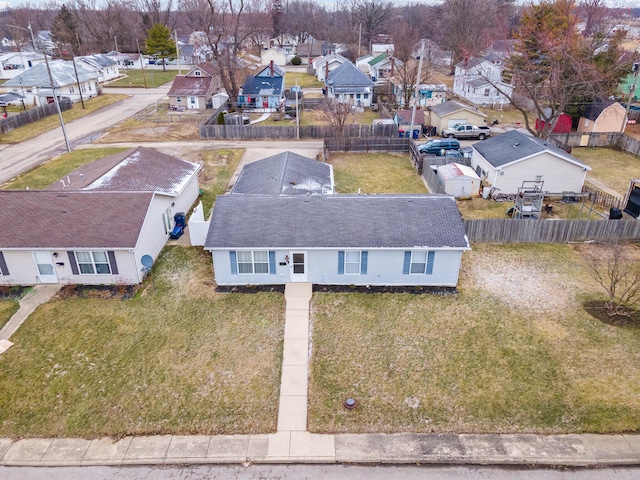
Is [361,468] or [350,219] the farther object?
[350,219]

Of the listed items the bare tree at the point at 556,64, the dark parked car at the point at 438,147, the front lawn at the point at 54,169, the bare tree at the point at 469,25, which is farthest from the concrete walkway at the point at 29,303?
the bare tree at the point at 469,25

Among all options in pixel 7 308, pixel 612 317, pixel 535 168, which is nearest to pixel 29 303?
pixel 7 308

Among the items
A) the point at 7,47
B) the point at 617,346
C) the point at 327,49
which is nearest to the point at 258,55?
the point at 327,49

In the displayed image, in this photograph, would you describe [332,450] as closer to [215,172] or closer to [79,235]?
[79,235]

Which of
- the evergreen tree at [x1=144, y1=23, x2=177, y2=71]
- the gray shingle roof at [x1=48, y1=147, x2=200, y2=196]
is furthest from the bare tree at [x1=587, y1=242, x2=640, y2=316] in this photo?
the evergreen tree at [x1=144, y1=23, x2=177, y2=71]

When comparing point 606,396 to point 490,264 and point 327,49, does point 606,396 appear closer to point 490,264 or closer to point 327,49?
point 490,264

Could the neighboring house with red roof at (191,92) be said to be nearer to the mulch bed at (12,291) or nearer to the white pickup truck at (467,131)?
the white pickup truck at (467,131)
